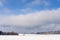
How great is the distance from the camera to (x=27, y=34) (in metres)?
11.8

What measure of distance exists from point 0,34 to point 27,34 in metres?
2.28

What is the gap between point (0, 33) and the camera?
11430 mm

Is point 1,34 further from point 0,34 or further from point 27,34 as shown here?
point 27,34

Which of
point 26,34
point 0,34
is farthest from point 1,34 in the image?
point 26,34

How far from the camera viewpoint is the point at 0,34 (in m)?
11.4

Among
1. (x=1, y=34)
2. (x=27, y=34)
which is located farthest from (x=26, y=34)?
(x=1, y=34)

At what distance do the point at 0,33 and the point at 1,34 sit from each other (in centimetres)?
12

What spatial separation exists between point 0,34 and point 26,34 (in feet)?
7.22

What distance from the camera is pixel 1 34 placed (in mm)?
11422

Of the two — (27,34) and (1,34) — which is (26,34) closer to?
(27,34)

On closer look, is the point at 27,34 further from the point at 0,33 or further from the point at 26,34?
the point at 0,33

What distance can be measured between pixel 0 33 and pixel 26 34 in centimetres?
220

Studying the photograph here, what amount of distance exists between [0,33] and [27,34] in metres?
2.29

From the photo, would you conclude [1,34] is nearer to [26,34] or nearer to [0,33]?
[0,33]
